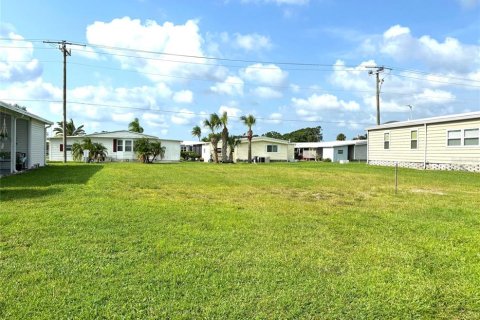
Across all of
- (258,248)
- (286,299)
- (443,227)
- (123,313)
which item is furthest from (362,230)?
(123,313)

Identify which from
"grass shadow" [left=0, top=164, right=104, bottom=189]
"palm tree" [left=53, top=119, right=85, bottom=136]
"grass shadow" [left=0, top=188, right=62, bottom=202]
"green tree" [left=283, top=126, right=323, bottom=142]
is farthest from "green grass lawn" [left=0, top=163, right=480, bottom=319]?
"green tree" [left=283, top=126, right=323, bottom=142]

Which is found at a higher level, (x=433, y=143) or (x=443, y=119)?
(x=443, y=119)

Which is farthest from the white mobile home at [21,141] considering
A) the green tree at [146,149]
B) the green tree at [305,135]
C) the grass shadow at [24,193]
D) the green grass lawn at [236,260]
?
the green tree at [305,135]

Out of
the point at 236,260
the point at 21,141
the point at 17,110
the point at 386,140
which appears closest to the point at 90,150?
the point at 21,141

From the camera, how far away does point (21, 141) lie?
17.6 metres

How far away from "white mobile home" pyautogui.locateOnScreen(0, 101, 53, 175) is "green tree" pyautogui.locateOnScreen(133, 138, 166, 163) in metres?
10.8

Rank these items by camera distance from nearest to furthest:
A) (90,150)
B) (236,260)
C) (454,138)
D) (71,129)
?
1. (236,260)
2. (454,138)
3. (90,150)
4. (71,129)

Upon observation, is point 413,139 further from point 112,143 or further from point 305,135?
point 305,135

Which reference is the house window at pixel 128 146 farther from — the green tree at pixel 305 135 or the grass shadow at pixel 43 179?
the green tree at pixel 305 135

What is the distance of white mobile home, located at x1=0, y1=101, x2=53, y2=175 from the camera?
558 inches

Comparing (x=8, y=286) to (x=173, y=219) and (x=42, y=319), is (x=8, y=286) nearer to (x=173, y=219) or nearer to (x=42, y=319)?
(x=42, y=319)

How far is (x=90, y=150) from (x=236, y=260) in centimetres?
2866

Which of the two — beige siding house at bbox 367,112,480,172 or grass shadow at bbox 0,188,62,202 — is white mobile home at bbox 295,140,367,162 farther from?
grass shadow at bbox 0,188,62,202

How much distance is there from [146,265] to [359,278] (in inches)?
85.2
